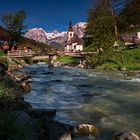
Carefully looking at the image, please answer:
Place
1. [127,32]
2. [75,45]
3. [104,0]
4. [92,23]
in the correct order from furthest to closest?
[75,45] < [127,32] < [104,0] < [92,23]

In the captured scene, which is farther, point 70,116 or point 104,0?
point 104,0

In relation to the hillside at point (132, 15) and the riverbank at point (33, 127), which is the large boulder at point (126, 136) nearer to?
the riverbank at point (33, 127)

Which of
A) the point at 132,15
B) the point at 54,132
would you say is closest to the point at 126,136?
the point at 54,132

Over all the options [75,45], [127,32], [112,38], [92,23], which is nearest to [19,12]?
[127,32]

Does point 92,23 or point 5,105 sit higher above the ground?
point 92,23

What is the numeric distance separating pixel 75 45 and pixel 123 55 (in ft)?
→ 347

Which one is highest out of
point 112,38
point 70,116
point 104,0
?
point 104,0

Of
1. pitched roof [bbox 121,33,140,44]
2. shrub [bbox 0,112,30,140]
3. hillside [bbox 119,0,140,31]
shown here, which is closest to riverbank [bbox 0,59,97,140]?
shrub [bbox 0,112,30,140]

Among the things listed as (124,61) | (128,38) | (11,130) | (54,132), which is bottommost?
(54,132)

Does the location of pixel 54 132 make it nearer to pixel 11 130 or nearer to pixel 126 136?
pixel 11 130

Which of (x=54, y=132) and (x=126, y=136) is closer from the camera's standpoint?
Answer: (x=54, y=132)

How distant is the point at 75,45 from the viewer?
162 meters

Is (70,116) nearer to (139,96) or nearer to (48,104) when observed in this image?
(48,104)

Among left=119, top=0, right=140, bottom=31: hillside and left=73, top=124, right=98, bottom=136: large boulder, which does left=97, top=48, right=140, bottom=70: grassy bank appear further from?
left=119, top=0, right=140, bottom=31: hillside
